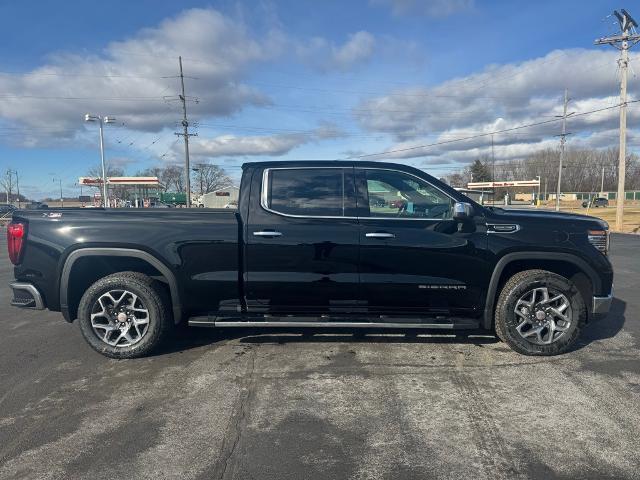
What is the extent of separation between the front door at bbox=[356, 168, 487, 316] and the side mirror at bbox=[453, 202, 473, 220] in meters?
0.16

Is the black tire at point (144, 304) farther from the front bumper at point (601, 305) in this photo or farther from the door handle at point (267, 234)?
the front bumper at point (601, 305)

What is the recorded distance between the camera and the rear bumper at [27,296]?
435cm

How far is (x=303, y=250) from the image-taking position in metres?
4.24

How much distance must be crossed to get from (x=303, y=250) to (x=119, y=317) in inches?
76.5

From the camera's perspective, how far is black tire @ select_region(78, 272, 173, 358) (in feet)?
14.1

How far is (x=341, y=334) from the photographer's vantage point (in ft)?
16.5

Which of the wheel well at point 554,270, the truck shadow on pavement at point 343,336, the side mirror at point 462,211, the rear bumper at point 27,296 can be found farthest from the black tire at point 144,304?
the wheel well at point 554,270

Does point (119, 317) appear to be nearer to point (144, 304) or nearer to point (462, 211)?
point (144, 304)

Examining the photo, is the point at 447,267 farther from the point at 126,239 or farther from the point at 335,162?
the point at 126,239

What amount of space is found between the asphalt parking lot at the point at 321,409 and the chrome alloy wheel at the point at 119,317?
238mm

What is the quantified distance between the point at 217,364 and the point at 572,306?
3.52m

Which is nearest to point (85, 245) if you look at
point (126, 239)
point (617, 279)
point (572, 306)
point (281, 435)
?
point (126, 239)

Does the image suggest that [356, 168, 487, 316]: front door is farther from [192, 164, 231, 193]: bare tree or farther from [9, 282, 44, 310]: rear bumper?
[192, 164, 231, 193]: bare tree

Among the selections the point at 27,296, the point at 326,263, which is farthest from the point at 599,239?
the point at 27,296
